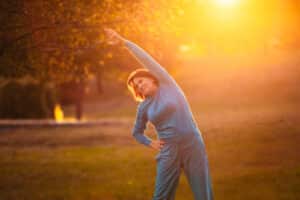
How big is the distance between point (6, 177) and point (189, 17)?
16.4ft

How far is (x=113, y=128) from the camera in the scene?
71.3 ft

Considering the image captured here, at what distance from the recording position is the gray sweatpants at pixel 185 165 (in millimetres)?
6059

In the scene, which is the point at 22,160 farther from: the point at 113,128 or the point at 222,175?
the point at 113,128

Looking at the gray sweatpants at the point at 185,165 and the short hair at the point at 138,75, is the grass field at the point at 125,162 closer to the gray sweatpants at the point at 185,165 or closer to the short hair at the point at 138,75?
the gray sweatpants at the point at 185,165

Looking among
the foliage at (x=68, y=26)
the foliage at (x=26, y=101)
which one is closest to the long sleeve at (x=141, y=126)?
the foliage at (x=68, y=26)

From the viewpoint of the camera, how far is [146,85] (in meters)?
6.06

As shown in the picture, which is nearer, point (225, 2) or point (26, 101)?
point (225, 2)

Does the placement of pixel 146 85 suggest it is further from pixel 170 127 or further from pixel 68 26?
pixel 68 26

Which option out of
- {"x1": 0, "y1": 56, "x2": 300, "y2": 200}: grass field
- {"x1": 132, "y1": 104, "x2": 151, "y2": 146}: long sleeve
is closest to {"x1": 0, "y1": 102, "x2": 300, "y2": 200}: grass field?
{"x1": 0, "y1": 56, "x2": 300, "y2": 200}: grass field

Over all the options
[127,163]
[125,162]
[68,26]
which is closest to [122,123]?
[125,162]

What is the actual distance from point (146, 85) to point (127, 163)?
7.67m

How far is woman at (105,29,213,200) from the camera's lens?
19.8ft

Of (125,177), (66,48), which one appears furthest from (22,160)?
(66,48)

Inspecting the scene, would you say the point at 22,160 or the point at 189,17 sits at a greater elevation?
the point at 189,17
